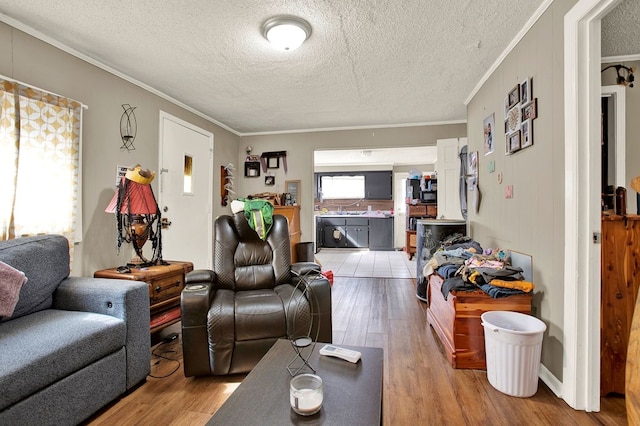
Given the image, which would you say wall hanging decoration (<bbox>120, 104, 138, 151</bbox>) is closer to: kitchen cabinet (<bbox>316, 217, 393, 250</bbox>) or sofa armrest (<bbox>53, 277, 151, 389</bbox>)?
sofa armrest (<bbox>53, 277, 151, 389</bbox>)

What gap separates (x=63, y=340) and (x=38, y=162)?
140 cm

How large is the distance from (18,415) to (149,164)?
8.03ft

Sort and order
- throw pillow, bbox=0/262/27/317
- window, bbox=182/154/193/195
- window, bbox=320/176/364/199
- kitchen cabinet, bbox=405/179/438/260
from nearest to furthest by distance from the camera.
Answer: throw pillow, bbox=0/262/27/317
window, bbox=182/154/193/195
kitchen cabinet, bbox=405/179/438/260
window, bbox=320/176/364/199

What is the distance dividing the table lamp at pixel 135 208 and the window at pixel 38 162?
302mm

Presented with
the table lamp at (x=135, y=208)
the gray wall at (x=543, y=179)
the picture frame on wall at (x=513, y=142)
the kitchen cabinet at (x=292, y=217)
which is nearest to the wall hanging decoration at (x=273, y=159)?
the kitchen cabinet at (x=292, y=217)

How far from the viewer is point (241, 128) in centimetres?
481

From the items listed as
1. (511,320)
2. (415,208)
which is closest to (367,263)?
(415,208)

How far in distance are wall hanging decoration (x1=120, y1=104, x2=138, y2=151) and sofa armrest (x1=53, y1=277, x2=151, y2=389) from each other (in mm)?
1489

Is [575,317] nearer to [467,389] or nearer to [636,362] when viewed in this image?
[467,389]

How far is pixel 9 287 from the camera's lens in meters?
1.54

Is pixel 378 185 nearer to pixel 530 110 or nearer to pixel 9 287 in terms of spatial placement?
pixel 530 110

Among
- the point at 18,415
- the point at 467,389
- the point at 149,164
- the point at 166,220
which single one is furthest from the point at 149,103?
the point at 467,389

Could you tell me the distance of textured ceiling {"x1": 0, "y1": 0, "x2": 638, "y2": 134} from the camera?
192 centimetres

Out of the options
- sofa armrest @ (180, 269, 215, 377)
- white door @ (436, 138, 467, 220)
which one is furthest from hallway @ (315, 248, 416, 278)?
sofa armrest @ (180, 269, 215, 377)
